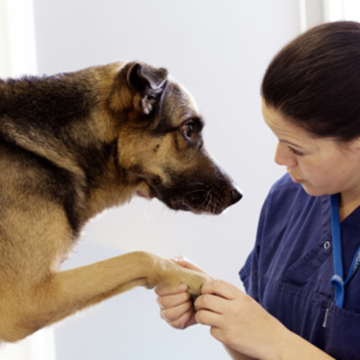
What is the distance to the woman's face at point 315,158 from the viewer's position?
1105 mm

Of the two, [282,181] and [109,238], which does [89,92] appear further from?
[109,238]

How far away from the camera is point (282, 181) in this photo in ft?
4.76

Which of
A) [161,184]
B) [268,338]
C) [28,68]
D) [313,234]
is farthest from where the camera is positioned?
[28,68]

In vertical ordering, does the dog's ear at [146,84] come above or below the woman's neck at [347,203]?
above

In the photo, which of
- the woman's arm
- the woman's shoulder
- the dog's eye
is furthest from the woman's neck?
the dog's eye

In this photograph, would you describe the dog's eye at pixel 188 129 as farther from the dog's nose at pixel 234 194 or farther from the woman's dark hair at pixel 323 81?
the woman's dark hair at pixel 323 81

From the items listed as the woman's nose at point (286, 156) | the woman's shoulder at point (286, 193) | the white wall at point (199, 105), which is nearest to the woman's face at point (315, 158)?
the woman's nose at point (286, 156)

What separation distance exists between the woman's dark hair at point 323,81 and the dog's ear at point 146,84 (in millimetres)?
305

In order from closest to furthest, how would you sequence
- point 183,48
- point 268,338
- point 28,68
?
point 268,338, point 28,68, point 183,48

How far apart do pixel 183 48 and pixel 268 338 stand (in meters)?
1.49

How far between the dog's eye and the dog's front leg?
376mm

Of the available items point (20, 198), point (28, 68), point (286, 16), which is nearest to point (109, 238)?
point (28, 68)

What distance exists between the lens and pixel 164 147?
1.41 m

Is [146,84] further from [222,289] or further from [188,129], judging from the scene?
[222,289]
